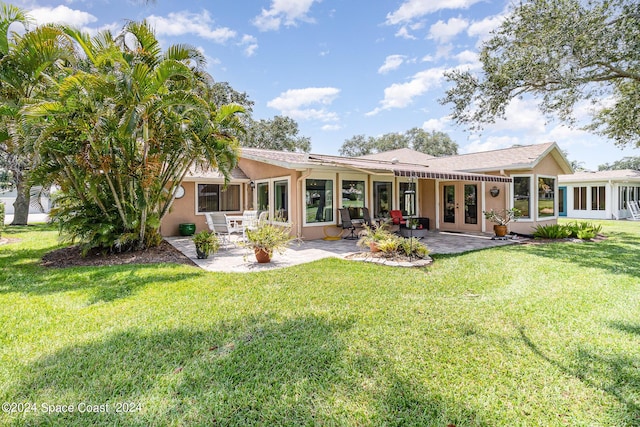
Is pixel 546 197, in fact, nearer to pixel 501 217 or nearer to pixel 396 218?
pixel 501 217

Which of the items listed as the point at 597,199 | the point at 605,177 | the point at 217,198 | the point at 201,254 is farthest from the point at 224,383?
the point at 597,199

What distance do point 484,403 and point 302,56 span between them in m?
19.0

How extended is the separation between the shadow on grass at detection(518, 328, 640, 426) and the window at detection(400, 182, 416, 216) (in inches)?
536

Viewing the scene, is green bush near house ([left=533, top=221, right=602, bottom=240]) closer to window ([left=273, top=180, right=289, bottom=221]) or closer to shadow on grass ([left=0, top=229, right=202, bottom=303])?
window ([left=273, top=180, right=289, bottom=221])

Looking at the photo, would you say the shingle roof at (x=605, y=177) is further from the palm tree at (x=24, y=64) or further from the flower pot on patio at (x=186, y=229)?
the palm tree at (x=24, y=64)

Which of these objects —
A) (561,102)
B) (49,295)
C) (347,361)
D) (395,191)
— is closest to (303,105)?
(395,191)

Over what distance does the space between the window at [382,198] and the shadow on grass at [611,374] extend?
12.3 metres

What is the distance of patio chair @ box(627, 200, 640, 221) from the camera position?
1022 inches

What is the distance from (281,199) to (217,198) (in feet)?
14.6

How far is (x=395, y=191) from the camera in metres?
17.2

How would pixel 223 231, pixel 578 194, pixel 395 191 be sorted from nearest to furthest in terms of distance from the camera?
pixel 223 231 < pixel 395 191 < pixel 578 194

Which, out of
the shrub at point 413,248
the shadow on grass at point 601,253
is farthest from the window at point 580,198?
the shrub at point 413,248

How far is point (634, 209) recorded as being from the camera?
2677cm

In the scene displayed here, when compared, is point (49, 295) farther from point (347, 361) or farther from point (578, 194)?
point (578, 194)
